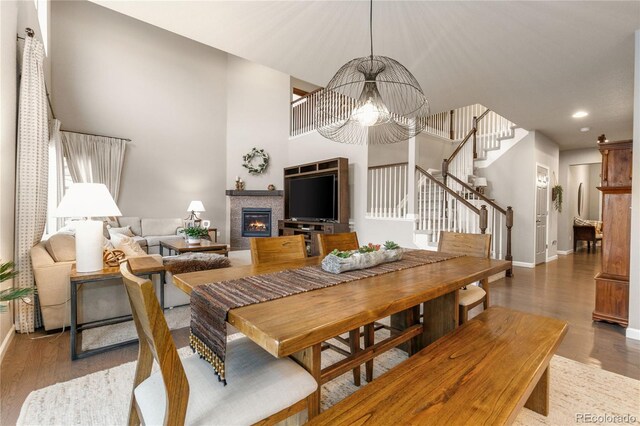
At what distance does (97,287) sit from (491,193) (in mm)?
6621

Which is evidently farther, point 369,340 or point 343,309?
point 369,340

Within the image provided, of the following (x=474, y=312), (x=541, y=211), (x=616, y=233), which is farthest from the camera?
(x=541, y=211)

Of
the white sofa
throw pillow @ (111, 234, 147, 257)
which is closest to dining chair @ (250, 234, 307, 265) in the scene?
the white sofa

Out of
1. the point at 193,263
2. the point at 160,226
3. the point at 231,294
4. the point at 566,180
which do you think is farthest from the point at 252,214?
the point at 566,180

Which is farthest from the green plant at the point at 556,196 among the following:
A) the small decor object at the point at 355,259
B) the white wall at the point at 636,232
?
the small decor object at the point at 355,259

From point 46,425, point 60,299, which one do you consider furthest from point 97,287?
point 46,425

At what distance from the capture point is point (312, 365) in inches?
47.8

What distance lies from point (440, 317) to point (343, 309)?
111 cm

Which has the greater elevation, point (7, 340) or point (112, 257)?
point (112, 257)

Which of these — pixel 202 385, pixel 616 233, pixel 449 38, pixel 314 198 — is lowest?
pixel 202 385

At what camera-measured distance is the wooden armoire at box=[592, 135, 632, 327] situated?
2861mm

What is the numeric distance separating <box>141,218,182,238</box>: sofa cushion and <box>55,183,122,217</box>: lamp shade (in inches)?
176

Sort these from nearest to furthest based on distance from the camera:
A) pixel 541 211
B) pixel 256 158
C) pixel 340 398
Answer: pixel 340 398, pixel 541 211, pixel 256 158

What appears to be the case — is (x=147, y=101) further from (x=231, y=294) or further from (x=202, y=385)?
(x=202, y=385)
